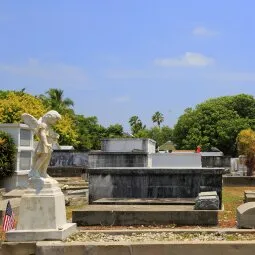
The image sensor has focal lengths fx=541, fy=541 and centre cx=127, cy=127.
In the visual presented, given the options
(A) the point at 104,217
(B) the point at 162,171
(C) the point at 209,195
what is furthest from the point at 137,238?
(B) the point at 162,171

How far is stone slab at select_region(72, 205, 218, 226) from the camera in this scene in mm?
11992

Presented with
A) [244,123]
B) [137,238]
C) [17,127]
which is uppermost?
[244,123]

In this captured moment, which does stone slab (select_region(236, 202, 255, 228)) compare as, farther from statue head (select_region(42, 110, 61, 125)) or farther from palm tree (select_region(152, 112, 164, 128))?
palm tree (select_region(152, 112, 164, 128))

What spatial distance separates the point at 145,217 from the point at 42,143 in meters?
3.79

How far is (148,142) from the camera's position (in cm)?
2836

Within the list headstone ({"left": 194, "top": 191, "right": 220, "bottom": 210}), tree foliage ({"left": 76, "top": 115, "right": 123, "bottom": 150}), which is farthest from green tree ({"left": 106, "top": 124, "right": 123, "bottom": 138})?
headstone ({"left": 194, "top": 191, "right": 220, "bottom": 210})

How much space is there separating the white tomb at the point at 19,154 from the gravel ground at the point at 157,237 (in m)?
9.50

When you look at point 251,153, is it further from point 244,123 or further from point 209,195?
point 244,123

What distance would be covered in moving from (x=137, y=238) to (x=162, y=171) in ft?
22.6

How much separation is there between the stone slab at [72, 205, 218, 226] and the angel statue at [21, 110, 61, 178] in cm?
324

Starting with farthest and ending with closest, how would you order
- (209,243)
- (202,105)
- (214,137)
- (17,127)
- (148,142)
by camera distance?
(202,105)
(214,137)
(148,142)
(17,127)
(209,243)

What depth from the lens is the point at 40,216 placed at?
8.84 meters

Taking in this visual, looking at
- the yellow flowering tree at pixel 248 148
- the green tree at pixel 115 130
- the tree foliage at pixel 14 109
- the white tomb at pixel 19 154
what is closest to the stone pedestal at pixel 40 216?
the white tomb at pixel 19 154

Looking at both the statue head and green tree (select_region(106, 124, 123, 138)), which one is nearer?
the statue head
